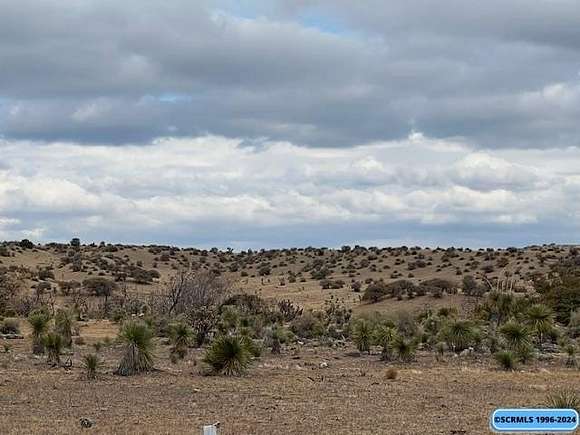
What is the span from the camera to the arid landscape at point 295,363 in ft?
54.8

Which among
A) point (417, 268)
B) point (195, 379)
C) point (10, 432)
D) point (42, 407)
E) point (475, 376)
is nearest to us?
point (10, 432)

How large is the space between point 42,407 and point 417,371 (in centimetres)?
1161

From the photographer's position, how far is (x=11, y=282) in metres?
50.1

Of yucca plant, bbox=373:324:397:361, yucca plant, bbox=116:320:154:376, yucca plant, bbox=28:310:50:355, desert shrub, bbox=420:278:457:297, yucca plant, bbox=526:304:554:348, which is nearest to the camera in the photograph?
yucca plant, bbox=116:320:154:376

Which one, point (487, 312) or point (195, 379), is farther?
point (487, 312)

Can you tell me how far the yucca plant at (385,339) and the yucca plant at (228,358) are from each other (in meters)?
6.86

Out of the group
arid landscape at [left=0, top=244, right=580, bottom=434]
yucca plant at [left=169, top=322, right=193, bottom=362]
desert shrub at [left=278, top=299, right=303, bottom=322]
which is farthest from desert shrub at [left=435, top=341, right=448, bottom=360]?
desert shrub at [left=278, top=299, right=303, bottom=322]

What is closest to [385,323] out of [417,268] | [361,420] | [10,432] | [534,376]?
[534,376]

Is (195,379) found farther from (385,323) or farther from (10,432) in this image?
(385,323)

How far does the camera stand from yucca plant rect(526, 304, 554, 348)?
34.1 m

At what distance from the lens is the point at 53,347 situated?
25625mm

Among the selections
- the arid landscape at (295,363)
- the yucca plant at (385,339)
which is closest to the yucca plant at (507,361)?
the arid landscape at (295,363)

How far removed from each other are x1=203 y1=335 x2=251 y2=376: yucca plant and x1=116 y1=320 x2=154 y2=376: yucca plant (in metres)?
1.55

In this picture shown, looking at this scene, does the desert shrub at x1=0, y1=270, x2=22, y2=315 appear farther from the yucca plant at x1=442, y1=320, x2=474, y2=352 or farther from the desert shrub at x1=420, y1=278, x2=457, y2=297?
the desert shrub at x1=420, y1=278, x2=457, y2=297
